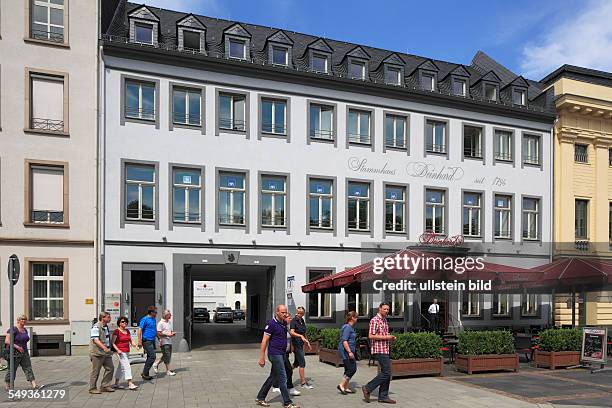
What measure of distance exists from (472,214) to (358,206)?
613 centimetres

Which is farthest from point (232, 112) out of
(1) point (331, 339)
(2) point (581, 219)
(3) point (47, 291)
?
(2) point (581, 219)

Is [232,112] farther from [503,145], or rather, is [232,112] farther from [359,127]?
[503,145]

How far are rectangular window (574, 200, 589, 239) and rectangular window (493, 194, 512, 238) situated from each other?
3.75m

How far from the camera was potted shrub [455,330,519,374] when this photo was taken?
577 inches

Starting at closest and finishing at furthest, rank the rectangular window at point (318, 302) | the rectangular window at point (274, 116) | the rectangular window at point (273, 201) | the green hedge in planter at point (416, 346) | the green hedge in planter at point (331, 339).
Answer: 1. the green hedge in planter at point (416, 346)
2. the green hedge in planter at point (331, 339)
3. the rectangular window at point (273, 201)
4. the rectangular window at point (274, 116)
5. the rectangular window at point (318, 302)

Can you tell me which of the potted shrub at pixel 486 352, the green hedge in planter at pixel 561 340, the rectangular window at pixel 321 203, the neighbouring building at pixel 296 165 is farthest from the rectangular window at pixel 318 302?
the green hedge in planter at pixel 561 340

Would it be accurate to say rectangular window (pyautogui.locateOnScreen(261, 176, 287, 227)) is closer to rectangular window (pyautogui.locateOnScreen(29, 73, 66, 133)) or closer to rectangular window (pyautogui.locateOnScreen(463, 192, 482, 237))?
rectangular window (pyautogui.locateOnScreen(29, 73, 66, 133))

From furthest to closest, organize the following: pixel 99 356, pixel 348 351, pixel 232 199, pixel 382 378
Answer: pixel 232 199
pixel 99 356
pixel 348 351
pixel 382 378

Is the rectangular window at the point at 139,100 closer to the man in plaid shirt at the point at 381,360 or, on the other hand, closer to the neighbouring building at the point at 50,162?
the neighbouring building at the point at 50,162

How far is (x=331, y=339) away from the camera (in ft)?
56.0

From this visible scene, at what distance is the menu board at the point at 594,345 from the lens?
593 inches

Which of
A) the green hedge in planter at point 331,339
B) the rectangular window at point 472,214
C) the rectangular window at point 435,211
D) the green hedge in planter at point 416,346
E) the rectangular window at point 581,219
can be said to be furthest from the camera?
the rectangular window at point 581,219

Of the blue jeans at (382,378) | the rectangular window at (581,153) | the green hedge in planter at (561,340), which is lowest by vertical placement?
the green hedge in planter at (561,340)

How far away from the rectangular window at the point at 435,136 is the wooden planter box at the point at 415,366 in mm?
13114
